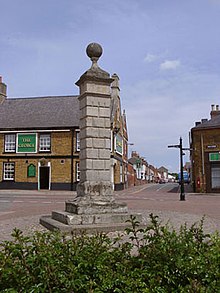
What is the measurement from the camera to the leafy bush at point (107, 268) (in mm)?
2773

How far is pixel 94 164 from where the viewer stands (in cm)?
982

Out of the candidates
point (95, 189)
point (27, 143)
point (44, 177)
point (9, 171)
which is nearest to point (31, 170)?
point (44, 177)

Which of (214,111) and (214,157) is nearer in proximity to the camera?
(214,157)

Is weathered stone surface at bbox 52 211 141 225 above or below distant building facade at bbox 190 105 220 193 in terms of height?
below

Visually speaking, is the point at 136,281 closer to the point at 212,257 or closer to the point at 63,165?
the point at 212,257

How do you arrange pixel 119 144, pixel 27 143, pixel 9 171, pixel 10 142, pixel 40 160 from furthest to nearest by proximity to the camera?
1. pixel 119 144
2. pixel 10 142
3. pixel 9 171
4. pixel 27 143
5. pixel 40 160

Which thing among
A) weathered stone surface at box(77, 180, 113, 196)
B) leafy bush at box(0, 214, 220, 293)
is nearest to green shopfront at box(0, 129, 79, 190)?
weathered stone surface at box(77, 180, 113, 196)

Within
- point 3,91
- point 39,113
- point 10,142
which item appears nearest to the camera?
point 10,142

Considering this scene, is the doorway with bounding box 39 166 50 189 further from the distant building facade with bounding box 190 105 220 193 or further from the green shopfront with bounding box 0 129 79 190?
the distant building facade with bounding box 190 105 220 193

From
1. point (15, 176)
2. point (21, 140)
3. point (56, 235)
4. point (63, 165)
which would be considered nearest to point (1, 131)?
point (21, 140)

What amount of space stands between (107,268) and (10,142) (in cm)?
3244

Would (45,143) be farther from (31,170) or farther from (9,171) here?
(9,171)

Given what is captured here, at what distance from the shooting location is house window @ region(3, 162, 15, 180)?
3319cm

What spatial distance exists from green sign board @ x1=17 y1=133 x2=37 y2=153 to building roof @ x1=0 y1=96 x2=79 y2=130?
94 cm
